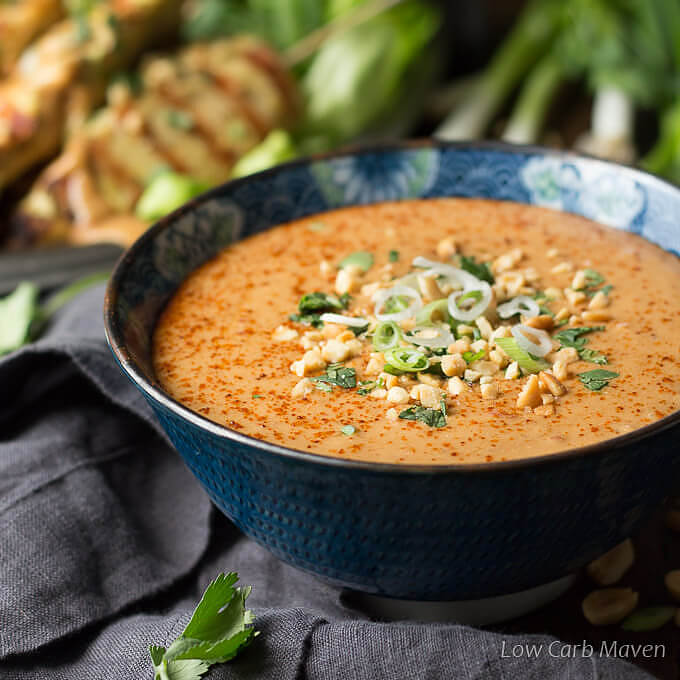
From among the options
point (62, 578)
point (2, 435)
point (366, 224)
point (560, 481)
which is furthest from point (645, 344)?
point (2, 435)

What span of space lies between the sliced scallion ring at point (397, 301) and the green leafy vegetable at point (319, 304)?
0.11m

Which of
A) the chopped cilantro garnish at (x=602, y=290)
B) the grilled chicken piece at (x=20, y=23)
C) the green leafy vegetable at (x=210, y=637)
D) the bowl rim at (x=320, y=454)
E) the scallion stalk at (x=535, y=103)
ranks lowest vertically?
the scallion stalk at (x=535, y=103)

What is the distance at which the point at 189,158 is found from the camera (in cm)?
469

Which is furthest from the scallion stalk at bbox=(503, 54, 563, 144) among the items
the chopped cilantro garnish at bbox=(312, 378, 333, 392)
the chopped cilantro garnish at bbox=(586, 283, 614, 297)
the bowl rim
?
the chopped cilantro garnish at bbox=(312, 378, 333, 392)

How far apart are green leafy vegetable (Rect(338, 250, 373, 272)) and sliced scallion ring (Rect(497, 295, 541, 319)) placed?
0.46 m

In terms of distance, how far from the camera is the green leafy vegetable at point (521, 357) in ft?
6.46

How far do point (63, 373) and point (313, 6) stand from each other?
4125mm

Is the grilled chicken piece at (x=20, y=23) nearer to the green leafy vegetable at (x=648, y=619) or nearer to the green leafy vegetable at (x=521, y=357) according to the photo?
the green leafy vegetable at (x=521, y=357)

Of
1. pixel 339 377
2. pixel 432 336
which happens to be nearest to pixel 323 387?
pixel 339 377

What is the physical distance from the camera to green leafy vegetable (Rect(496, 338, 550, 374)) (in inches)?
77.5

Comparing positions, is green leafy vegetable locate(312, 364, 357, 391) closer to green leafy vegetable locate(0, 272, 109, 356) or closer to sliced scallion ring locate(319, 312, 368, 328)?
sliced scallion ring locate(319, 312, 368, 328)

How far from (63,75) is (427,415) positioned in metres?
3.60

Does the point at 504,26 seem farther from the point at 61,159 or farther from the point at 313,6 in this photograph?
the point at 61,159

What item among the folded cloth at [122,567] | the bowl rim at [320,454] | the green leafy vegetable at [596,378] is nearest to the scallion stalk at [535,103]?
the bowl rim at [320,454]
